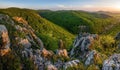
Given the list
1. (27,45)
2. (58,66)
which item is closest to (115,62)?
(58,66)

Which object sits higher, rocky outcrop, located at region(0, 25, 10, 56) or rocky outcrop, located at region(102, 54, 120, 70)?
rocky outcrop, located at region(0, 25, 10, 56)

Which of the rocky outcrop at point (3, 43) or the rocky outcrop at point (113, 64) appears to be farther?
the rocky outcrop at point (113, 64)

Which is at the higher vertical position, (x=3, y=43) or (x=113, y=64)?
(x=3, y=43)

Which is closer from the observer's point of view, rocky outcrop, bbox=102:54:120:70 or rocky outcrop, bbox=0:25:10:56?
rocky outcrop, bbox=0:25:10:56

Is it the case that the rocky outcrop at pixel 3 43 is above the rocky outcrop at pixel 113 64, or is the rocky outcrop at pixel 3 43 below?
above

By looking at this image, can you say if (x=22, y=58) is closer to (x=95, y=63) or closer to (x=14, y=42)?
(x=14, y=42)

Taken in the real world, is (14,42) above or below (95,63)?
above

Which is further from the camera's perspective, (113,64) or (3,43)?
(113,64)

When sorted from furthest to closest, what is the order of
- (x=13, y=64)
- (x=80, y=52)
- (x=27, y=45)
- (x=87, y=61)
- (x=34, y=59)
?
1. (x=80, y=52)
2. (x=27, y=45)
3. (x=87, y=61)
4. (x=34, y=59)
5. (x=13, y=64)

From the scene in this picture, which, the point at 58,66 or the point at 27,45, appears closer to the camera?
the point at 58,66

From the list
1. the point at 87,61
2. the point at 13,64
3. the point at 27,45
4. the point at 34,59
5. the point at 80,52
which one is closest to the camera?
the point at 13,64
